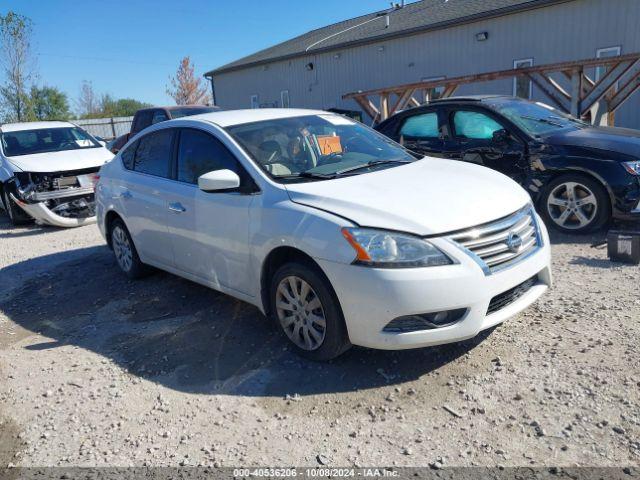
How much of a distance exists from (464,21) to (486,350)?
14.3 metres

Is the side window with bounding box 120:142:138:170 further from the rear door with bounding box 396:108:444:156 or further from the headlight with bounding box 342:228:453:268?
the rear door with bounding box 396:108:444:156

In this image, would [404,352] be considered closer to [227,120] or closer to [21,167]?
[227,120]

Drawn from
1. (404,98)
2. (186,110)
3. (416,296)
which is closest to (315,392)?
(416,296)

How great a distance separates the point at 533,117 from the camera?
6707 millimetres

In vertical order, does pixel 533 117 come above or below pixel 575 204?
above

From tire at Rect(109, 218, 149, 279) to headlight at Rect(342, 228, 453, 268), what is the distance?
3173 millimetres

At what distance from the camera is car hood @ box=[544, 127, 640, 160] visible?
571 cm

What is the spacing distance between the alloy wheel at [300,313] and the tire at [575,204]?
3864 mm

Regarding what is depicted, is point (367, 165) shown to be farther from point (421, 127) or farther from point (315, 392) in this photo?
point (421, 127)

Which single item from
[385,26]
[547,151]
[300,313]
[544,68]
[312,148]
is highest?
[385,26]

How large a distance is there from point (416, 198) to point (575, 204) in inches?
135

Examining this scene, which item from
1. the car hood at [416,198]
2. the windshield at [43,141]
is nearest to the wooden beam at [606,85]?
the car hood at [416,198]

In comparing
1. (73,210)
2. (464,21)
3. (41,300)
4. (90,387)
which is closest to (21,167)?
(73,210)

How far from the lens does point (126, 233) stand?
18.2 ft
